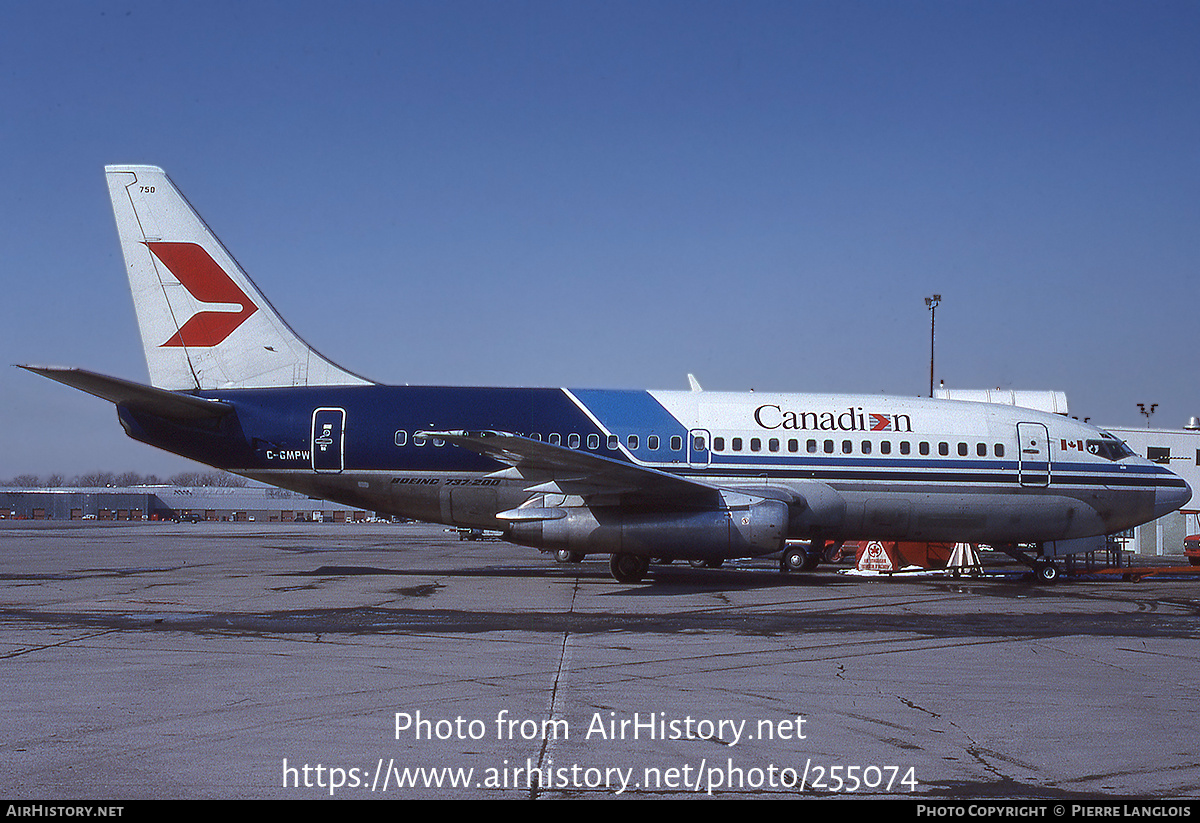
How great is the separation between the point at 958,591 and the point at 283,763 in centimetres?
1580

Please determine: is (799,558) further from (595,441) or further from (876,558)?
(595,441)

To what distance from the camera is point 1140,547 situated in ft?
128

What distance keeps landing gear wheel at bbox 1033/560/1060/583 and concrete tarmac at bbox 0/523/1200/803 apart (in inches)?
163

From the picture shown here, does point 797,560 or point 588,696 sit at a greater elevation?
point 588,696

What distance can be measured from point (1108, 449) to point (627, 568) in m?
11.7

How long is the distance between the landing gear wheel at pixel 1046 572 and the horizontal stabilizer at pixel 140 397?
61.1 ft

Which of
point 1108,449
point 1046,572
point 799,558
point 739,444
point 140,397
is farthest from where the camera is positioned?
point 799,558

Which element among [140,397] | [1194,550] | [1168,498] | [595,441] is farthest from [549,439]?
[1194,550]

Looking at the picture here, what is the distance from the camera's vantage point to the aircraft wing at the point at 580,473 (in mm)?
16359

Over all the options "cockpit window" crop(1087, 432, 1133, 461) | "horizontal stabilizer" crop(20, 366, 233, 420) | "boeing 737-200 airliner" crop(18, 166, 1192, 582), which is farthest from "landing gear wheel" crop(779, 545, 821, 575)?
"horizontal stabilizer" crop(20, 366, 233, 420)

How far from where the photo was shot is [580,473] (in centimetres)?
1748

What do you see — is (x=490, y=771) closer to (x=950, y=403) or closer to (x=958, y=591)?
(x=958, y=591)

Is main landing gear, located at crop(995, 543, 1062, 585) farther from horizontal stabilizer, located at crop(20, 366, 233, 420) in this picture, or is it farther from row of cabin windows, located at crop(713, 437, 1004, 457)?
horizontal stabilizer, located at crop(20, 366, 233, 420)

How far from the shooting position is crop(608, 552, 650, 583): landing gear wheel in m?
19.0
